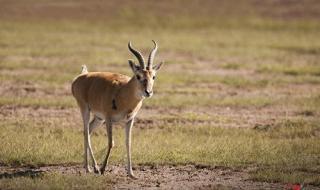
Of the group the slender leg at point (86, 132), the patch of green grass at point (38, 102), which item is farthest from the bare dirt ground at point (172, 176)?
the patch of green grass at point (38, 102)

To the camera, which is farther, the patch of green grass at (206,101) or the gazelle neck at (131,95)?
the patch of green grass at (206,101)

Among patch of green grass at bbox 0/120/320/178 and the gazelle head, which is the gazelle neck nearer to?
the gazelle head

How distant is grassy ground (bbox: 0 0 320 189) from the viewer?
12430 millimetres

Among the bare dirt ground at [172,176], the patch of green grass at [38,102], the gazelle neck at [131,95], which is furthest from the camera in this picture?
the patch of green grass at [38,102]

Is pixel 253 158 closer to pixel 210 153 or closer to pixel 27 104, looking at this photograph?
pixel 210 153

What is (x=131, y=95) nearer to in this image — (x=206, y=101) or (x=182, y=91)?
(x=206, y=101)

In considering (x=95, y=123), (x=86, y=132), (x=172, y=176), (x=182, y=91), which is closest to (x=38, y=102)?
(x=182, y=91)

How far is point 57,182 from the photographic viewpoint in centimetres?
1030

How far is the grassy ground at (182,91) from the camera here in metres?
12.4

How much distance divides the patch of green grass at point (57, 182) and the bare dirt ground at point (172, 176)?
20 cm

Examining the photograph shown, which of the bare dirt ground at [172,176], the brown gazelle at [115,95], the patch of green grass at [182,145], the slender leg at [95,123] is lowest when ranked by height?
the bare dirt ground at [172,176]

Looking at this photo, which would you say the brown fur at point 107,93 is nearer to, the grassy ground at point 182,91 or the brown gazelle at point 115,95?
the brown gazelle at point 115,95

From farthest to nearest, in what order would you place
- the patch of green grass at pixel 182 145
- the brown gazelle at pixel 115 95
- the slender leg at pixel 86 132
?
the patch of green grass at pixel 182 145 < the slender leg at pixel 86 132 < the brown gazelle at pixel 115 95

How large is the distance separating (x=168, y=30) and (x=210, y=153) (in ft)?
95.5
